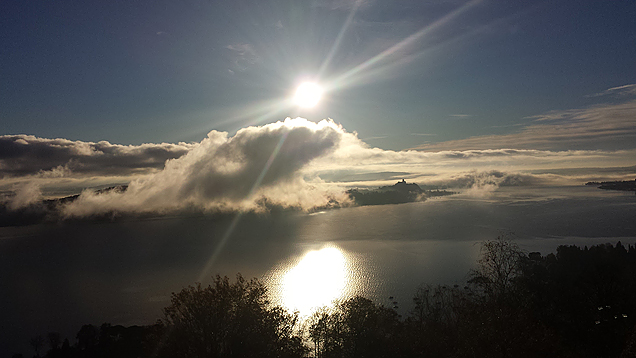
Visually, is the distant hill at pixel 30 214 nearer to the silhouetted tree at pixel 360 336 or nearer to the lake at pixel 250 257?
the lake at pixel 250 257

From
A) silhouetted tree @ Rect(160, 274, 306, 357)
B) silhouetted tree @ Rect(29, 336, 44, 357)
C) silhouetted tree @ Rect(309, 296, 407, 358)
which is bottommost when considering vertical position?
silhouetted tree @ Rect(29, 336, 44, 357)

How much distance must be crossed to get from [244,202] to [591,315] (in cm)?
15346

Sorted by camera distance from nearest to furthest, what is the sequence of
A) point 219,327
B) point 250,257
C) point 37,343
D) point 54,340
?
point 219,327 → point 54,340 → point 37,343 → point 250,257

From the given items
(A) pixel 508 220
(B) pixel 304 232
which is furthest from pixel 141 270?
(A) pixel 508 220

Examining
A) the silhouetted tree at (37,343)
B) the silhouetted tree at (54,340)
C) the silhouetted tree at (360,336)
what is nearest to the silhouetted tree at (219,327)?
the silhouetted tree at (360,336)

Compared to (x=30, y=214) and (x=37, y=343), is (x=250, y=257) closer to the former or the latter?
(x=37, y=343)

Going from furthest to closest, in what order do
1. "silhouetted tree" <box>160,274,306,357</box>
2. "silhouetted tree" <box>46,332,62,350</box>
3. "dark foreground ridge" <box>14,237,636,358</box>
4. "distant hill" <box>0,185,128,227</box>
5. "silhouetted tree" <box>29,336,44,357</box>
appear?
"distant hill" <box>0,185,128,227</box>, "silhouetted tree" <box>29,336,44,357</box>, "silhouetted tree" <box>46,332,62,350</box>, "silhouetted tree" <box>160,274,306,357</box>, "dark foreground ridge" <box>14,237,636,358</box>

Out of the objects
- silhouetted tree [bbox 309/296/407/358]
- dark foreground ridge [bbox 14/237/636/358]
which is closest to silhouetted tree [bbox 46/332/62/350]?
dark foreground ridge [bbox 14/237/636/358]

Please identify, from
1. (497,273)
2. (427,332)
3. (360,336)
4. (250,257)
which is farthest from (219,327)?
(250,257)

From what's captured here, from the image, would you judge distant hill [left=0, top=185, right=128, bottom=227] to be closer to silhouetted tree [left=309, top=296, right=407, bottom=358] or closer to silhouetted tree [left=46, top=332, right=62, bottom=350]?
silhouetted tree [left=46, top=332, right=62, bottom=350]

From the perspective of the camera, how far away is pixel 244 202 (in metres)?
160

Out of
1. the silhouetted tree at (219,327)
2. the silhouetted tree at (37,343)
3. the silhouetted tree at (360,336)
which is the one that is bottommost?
the silhouetted tree at (37,343)

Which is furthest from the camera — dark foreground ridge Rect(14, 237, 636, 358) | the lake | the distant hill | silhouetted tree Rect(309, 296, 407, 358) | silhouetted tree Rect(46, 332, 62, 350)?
the distant hill

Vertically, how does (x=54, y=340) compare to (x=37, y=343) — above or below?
above
